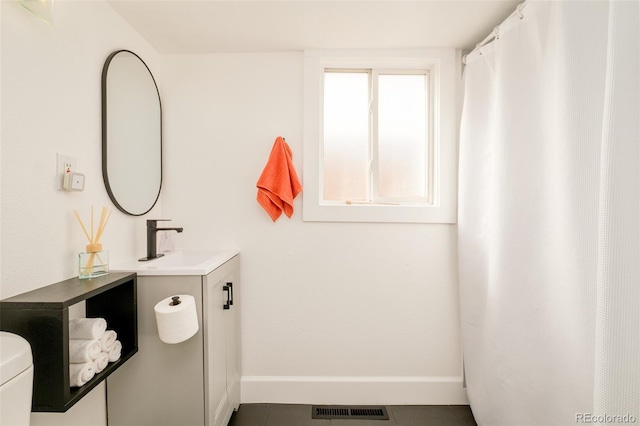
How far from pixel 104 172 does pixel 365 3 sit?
4.86ft

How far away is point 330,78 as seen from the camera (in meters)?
1.85

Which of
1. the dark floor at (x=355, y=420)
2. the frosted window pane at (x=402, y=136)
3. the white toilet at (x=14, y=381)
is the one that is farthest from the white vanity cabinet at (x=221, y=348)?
the frosted window pane at (x=402, y=136)

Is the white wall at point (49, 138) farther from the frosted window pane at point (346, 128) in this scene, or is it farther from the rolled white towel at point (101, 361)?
the frosted window pane at point (346, 128)

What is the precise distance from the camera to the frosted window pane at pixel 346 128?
185cm

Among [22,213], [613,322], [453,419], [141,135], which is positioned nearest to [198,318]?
[22,213]

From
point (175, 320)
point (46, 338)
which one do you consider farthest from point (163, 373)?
point (46, 338)

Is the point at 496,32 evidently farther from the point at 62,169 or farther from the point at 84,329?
the point at 84,329

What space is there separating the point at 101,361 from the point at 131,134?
42.2 inches

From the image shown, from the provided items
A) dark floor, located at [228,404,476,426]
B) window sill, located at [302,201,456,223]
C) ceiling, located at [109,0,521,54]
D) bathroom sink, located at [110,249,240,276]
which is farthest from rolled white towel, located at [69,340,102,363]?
ceiling, located at [109,0,521,54]

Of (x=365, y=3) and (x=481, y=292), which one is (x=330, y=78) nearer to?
(x=365, y=3)

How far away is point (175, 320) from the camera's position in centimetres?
105

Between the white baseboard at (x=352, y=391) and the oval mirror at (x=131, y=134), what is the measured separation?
4.25 ft

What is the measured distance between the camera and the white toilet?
23.9 inches

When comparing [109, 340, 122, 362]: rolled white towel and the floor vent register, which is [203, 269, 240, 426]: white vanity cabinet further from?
the floor vent register
